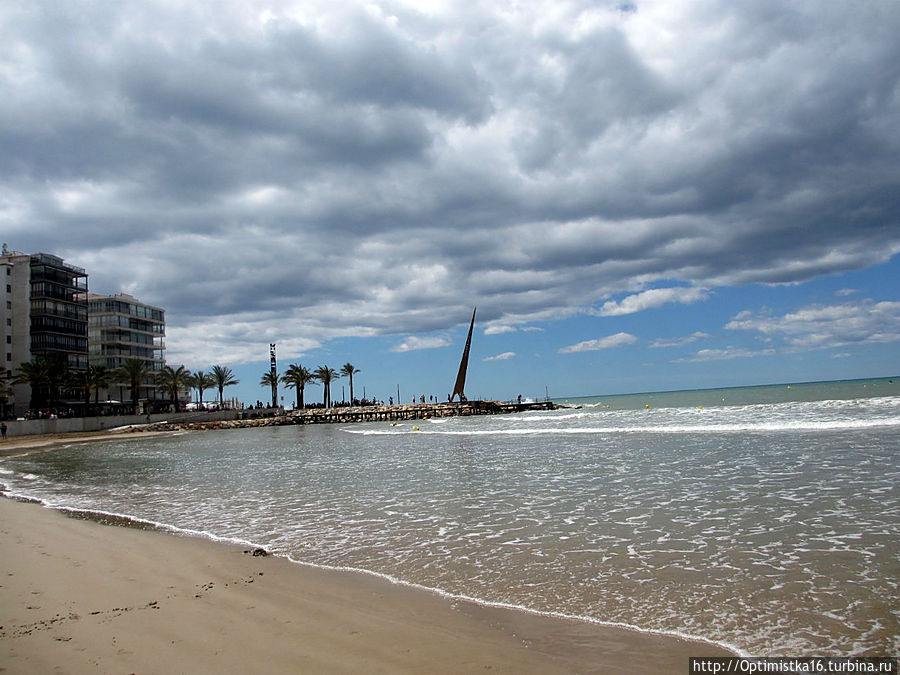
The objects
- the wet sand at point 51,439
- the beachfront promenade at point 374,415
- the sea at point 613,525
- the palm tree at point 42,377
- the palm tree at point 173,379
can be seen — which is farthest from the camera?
the palm tree at point 173,379

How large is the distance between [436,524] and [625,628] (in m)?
5.46

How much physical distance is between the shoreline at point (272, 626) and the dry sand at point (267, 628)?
2cm

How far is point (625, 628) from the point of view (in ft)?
18.2

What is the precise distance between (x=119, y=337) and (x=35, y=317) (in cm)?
2014

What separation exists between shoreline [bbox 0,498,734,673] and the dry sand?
0.02m

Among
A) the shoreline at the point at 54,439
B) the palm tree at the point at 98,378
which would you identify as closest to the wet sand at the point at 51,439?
the shoreline at the point at 54,439

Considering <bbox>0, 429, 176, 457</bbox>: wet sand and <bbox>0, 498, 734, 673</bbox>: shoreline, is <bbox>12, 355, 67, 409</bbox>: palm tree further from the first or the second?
<bbox>0, 498, 734, 673</bbox>: shoreline

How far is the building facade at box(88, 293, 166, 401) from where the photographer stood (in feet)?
319

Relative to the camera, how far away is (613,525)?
9.72m

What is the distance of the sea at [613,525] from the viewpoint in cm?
594

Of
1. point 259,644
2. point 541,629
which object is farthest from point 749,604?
point 259,644

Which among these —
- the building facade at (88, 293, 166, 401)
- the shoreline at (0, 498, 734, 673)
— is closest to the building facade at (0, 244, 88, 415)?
the building facade at (88, 293, 166, 401)

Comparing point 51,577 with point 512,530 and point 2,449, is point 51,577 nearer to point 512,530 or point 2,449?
point 512,530

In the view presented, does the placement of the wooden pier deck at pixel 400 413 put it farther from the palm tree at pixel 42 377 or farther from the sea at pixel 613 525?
the sea at pixel 613 525
